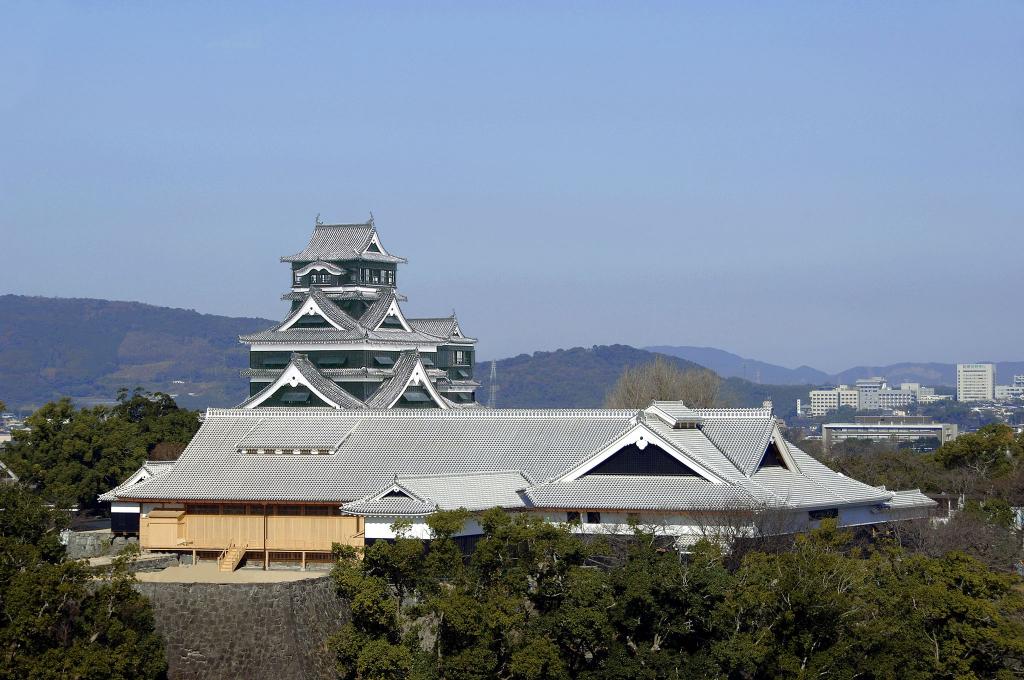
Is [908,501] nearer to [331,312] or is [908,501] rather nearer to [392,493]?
[392,493]

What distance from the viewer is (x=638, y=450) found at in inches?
1451

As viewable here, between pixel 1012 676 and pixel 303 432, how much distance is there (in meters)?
19.9

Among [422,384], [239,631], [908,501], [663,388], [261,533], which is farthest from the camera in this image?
[663,388]

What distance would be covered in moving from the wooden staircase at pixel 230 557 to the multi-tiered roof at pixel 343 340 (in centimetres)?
1202

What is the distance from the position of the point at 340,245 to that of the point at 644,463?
2305 cm

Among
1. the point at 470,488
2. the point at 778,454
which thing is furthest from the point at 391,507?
the point at 778,454

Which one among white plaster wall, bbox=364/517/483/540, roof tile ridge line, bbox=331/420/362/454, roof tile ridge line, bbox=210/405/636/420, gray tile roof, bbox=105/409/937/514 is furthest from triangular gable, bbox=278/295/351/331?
white plaster wall, bbox=364/517/483/540

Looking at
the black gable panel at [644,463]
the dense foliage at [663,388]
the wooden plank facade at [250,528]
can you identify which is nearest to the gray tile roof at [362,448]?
the wooden plank facade at [250,528]

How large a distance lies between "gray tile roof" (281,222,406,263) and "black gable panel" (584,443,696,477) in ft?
70.3

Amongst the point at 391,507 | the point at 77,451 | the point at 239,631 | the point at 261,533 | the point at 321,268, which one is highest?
the point at 321,268

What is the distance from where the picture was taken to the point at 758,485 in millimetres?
36062

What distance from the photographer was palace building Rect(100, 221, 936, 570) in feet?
117

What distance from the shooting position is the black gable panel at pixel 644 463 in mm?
36562

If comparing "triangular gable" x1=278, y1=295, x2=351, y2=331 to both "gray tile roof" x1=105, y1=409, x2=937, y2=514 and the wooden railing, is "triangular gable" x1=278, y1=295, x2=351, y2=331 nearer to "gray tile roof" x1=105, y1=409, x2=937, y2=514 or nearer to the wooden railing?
"gray tile roof" x1=105, y1=409, x2=937, y2=514
